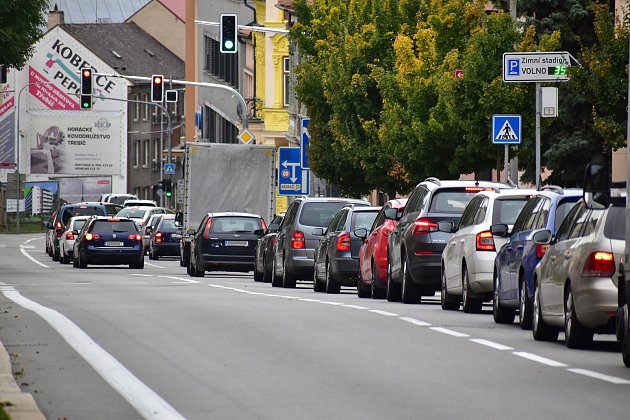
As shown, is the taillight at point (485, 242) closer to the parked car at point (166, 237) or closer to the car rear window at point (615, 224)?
the car rear window at point (615, 224)

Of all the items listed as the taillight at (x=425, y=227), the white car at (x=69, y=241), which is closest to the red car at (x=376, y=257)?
the taillight at (x=425, y=227)

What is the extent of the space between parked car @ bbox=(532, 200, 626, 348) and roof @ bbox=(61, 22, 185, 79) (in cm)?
12002

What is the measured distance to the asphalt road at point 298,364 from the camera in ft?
37.4

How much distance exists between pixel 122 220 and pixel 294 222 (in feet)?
53.0

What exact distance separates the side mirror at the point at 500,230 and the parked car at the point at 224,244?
65.9ft

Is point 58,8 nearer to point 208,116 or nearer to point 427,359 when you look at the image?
point 208,116

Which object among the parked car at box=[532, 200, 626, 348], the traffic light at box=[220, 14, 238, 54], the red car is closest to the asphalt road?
the parked car at box=[532, 200, 626, 348]

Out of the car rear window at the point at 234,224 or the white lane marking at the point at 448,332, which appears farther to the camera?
the car rear window at the point at 234,224

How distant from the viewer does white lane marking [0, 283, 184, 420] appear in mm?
11211

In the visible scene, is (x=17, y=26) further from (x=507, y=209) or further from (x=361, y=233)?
(x=507, y=209)

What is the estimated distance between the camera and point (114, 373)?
13.7 metres

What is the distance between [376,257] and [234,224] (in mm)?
15184

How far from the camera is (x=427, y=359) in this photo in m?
14.9

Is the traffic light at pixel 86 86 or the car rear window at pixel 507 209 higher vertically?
the traffic light at pixel 86 86
